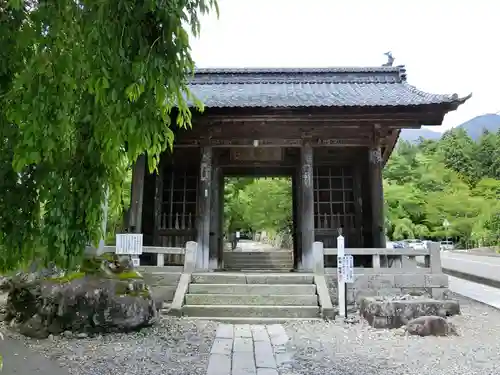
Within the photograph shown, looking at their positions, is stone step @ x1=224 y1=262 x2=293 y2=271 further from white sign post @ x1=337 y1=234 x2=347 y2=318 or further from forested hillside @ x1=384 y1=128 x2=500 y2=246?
forested hillside @ x1=384 y1=128 x2=500 y2=246

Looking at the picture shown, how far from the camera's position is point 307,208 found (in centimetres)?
909

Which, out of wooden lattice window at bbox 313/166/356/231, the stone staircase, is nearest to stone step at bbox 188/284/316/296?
the stone staircase

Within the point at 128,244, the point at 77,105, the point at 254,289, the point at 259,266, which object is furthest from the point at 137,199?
the point at 77,105

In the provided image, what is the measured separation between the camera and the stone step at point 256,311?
684 cm

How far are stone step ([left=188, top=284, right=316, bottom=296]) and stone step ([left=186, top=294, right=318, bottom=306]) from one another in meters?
0.18

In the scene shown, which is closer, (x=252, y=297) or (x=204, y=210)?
(x=252, y=297)

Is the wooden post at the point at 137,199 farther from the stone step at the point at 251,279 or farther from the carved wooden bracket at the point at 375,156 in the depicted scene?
the carved wooden bracket at the point at 375,156

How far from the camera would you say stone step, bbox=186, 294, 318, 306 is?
7164 mm

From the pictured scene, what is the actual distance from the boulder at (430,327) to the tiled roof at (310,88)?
15.5ft

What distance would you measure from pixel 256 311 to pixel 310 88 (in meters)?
7.55

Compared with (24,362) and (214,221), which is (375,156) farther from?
(24,362)

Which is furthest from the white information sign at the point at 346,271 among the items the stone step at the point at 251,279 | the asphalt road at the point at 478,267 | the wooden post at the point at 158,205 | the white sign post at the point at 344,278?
the asphalt road at the point at 478,267

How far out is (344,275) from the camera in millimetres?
6977

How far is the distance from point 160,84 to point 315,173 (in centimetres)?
963
